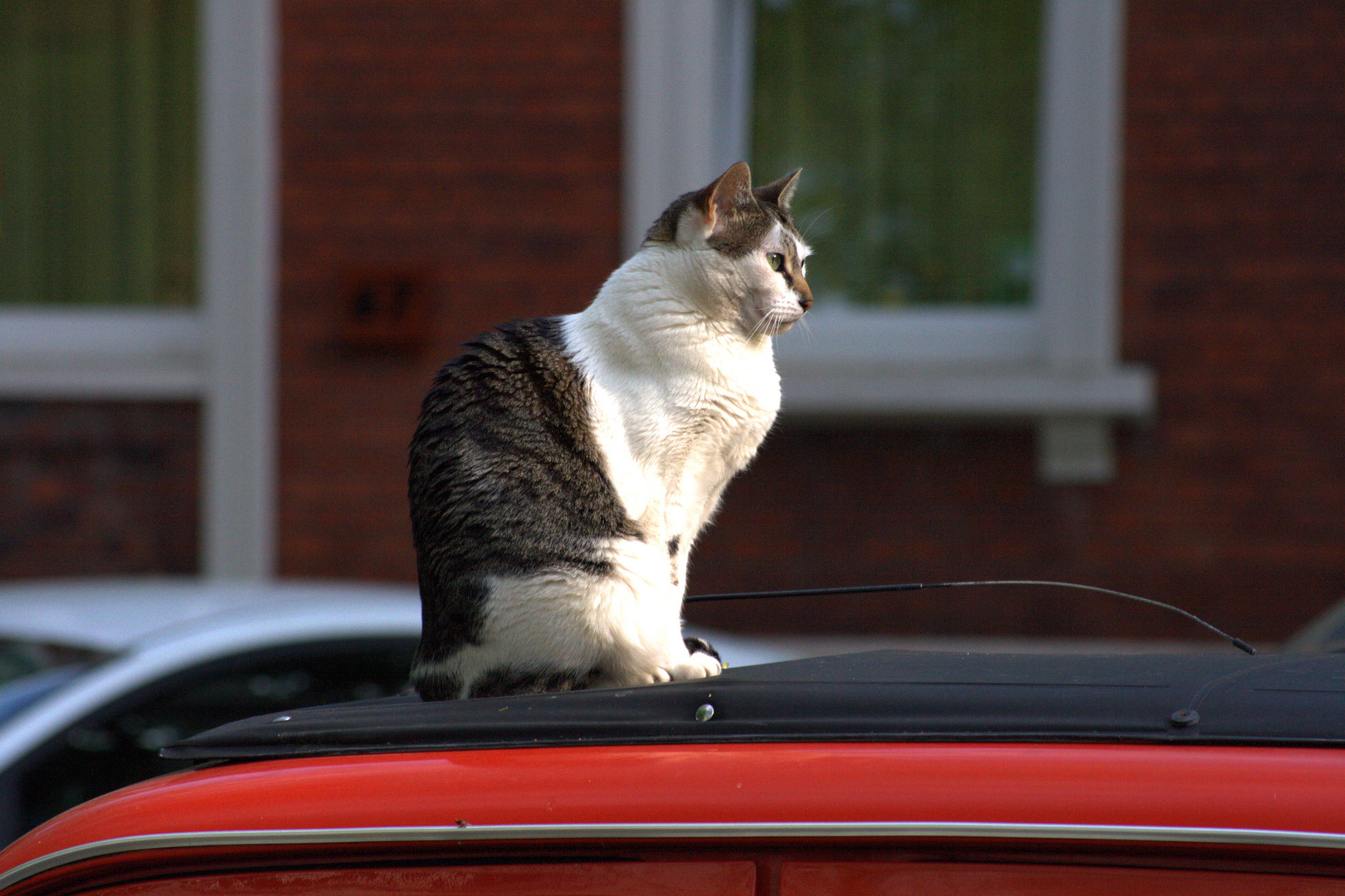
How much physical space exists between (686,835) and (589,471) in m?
0.57

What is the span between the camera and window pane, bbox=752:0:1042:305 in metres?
6.23

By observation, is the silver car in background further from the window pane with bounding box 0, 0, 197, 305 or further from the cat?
the window pane with bounding box 0, 0, 197, 305

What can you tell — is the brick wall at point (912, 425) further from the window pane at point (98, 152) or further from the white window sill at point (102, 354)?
the window pane at point (98, 152)

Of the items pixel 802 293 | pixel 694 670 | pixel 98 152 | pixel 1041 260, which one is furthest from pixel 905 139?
pixel 694 670

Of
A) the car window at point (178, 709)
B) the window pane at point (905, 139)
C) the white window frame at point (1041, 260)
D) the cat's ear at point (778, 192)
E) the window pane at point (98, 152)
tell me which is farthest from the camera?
the window pane at point (98, 152)

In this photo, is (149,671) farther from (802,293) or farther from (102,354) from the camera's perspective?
(102,354)

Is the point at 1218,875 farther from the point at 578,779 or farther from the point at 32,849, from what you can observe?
the point at 32,849

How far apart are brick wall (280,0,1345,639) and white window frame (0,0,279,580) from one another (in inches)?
4.6

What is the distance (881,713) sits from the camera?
4.24 feet

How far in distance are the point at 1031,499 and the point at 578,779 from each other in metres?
4.92

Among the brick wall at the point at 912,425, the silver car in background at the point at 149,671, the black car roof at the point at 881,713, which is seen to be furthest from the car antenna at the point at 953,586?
the brick wall at the point at 912,425

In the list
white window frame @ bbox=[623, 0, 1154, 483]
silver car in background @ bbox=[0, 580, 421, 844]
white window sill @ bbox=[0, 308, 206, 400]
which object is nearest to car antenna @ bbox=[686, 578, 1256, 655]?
silver car in background @ bbox=[0, 580, 421, 844]

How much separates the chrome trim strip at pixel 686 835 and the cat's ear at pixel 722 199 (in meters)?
0.96

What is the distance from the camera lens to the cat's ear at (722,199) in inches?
72.6
